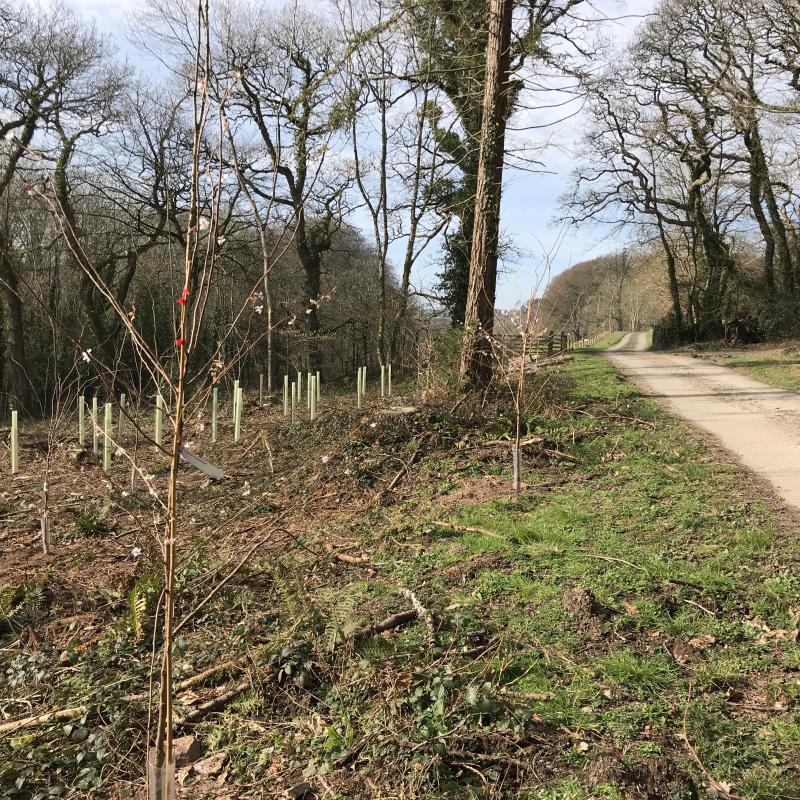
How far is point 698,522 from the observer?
16.8ft

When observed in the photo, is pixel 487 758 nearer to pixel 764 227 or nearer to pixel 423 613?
pixel 423 613

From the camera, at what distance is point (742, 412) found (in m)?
9.64

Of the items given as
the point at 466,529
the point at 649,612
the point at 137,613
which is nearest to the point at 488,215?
the point at 466,529

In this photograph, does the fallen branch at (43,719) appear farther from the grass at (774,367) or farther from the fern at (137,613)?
the grass at (774,367)

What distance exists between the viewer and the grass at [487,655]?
2.76 metres

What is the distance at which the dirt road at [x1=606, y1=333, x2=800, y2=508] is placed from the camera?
6.69 m

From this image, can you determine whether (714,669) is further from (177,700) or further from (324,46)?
(324,46)

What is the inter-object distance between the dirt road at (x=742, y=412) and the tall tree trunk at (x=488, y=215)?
128 inches

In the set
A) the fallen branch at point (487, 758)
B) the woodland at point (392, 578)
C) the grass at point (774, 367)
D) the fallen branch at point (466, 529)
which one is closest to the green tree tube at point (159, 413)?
the woodland at point (392, 578)

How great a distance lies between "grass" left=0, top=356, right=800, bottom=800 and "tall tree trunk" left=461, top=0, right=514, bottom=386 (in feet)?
10.5

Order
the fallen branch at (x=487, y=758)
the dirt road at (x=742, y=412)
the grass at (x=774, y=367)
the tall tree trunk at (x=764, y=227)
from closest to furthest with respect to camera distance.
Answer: the fallen branch at (x=487, y=758)
the dirt road at (x=742, y=412)
the grass at (x=774, y=367)
the tall tree trunk at (x=764, y=227)

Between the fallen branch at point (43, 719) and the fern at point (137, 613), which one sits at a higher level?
the fern at point (137, 613)

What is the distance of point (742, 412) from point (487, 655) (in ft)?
25.9

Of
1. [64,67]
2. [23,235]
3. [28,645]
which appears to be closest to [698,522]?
[28,645]
